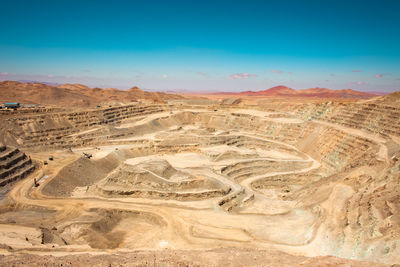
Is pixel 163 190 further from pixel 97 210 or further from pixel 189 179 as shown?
pixel 97 210

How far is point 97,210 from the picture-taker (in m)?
33.1

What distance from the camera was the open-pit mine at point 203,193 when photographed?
2070cm

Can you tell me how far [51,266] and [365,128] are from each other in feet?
197

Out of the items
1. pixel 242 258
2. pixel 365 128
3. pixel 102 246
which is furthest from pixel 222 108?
pixel 242 258

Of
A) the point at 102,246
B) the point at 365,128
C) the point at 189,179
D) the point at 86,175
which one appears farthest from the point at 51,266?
the point at 365,128

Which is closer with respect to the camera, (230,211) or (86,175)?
(230,211)

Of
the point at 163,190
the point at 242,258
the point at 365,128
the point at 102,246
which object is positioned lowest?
the point at 102,246

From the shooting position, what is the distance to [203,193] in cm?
3712

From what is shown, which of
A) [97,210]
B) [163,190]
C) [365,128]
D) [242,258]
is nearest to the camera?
[242,258]

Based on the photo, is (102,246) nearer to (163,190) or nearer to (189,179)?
(163,190)

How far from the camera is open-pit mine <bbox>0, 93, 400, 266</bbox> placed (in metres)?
20.7

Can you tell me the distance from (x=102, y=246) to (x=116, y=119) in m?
59.3

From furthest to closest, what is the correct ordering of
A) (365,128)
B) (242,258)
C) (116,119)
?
1. (116,119)
2. (365,128)
3. (242,258)

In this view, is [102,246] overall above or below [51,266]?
below
